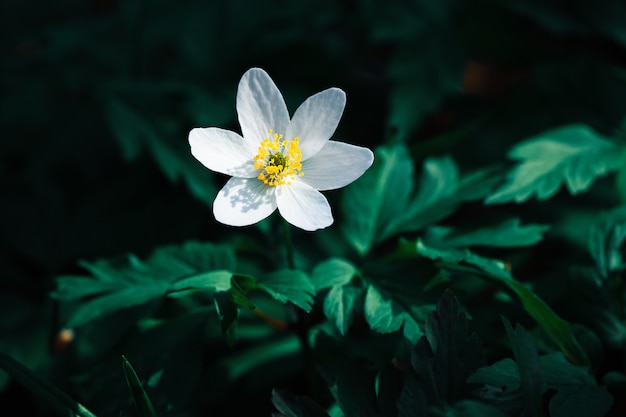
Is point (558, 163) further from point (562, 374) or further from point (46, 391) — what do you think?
point (46, 391)

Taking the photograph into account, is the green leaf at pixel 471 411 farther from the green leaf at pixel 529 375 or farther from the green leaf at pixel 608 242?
the green leaf at pixel 608 242

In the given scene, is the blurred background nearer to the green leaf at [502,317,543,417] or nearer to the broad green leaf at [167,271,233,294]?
the broad green leaf at [167,271,233,294]

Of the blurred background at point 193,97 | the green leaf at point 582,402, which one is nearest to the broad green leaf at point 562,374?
A: the green leaf at point 582,402

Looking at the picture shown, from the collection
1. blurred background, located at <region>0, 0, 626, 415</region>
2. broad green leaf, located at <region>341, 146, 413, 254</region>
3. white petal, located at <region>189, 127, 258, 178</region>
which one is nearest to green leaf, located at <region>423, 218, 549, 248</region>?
broad green leaf, located at <region>341, 146, 413, 254</region>

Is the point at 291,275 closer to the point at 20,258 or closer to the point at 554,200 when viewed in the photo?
the point at 554,200

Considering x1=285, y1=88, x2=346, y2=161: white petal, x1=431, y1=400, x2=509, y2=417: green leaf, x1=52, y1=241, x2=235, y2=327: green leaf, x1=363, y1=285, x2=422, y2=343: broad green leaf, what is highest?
x1=285, y1=88, x2=346, y2=161: white petal

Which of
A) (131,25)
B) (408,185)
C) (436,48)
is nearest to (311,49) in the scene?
(436,48)
